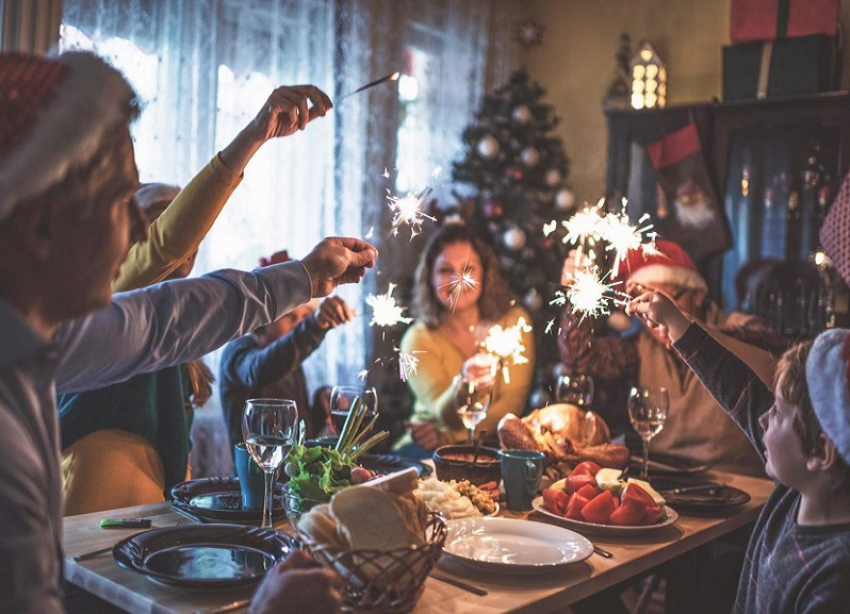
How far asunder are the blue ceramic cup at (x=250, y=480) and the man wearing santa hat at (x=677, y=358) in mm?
1517

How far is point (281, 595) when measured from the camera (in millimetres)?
A: 1039

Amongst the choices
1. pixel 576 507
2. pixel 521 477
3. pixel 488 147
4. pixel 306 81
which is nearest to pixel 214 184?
pixel 521 477

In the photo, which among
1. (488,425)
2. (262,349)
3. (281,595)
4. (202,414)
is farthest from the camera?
(202,414)

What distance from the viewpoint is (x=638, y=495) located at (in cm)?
173

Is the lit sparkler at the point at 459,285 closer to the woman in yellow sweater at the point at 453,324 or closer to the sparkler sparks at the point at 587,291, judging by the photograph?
the woman in yellow sweater at the point at 453,324

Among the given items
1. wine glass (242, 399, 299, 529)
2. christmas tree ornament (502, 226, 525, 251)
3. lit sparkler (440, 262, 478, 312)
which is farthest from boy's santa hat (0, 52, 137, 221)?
christmas tree ornament (502, 226, 525, 251)

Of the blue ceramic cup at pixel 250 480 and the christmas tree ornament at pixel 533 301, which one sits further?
the christmas tree ornament at pixel 533 301

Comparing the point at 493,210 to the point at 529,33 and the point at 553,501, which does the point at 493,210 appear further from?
the point at 553,501

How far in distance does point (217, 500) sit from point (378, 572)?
715mm

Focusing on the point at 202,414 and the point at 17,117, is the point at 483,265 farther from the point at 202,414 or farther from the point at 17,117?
the point at 17,117

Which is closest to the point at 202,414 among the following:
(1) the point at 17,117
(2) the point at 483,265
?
(2) the point at 483,265

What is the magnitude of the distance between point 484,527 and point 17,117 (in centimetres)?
112

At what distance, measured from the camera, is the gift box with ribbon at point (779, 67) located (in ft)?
13.5

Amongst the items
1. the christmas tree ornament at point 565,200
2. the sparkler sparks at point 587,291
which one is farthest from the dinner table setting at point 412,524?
the christmas tree ornament at point 565,200
